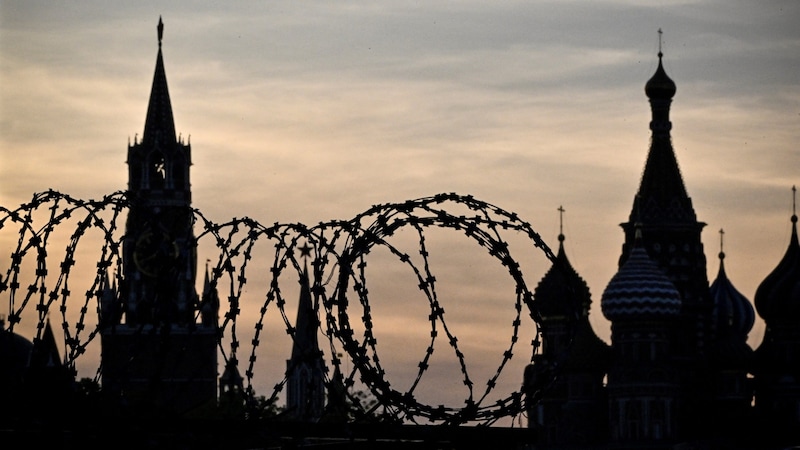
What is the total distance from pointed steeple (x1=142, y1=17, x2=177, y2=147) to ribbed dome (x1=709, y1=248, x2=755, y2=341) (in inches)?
1212

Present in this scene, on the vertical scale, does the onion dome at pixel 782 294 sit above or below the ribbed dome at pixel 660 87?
below

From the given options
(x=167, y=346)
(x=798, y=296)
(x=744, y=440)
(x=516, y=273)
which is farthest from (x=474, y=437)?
(x=798, y=296)

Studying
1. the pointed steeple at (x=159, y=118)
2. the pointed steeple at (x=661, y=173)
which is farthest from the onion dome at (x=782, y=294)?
the pointed steeple at (x=159, y=118)

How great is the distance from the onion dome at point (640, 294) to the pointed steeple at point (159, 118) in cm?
2748

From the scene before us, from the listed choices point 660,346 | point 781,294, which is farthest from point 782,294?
point 660,346

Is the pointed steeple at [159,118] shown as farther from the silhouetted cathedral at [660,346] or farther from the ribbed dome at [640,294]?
the ribbed dome at [640,294]

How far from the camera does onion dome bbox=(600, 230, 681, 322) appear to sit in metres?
142

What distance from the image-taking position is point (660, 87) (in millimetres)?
150625

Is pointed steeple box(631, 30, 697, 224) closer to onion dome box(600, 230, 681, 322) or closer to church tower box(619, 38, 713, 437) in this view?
church tower box(619, 38, 713, 437)

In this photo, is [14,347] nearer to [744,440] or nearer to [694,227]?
[744,440]

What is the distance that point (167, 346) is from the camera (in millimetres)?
31422

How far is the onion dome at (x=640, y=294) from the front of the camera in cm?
14225

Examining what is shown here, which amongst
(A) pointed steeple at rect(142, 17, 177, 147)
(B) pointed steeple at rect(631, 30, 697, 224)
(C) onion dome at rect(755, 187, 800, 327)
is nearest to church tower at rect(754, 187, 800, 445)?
(C) onion dome at rect(755, 187, 800, 327)

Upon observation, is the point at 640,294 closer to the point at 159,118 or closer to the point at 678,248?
the point at 678,248
